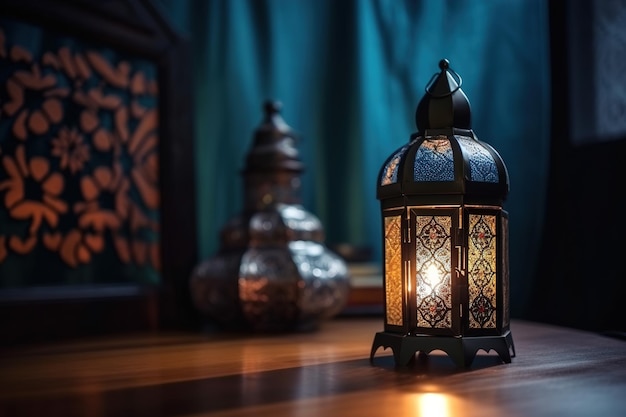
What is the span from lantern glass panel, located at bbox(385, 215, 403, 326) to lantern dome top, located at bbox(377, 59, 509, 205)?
42mm

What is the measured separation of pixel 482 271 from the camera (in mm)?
952

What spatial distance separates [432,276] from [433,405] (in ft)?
0.86

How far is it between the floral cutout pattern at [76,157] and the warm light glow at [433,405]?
0.85 meters

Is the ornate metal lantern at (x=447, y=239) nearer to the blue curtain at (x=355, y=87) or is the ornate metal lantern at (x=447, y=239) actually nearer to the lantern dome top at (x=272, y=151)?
the lantern dome top at (x=272, y=151)

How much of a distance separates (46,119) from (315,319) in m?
0.62

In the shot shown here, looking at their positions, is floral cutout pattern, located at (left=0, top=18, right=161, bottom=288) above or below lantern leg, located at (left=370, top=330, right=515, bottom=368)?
above

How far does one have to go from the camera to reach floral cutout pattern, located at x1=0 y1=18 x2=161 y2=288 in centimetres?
131

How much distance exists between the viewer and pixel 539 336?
4.10ft

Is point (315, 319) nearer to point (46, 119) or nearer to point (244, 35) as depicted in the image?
point (46, 119)

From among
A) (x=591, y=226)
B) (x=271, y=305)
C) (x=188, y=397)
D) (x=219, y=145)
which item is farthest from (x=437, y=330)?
(x=219, y=145)

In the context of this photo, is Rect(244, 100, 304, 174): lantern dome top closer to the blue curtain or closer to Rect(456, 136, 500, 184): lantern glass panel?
the blue curtain

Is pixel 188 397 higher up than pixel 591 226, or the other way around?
pixel 591 226

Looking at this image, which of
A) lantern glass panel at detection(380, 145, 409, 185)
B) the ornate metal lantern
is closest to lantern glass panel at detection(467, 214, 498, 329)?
the ornate metal lantern

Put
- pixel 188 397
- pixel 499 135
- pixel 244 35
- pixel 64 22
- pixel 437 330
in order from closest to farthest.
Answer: pixel 188 397 → pixel 437 330 → pixel 64 22 → pixel 499 135 → pixel 244 35
